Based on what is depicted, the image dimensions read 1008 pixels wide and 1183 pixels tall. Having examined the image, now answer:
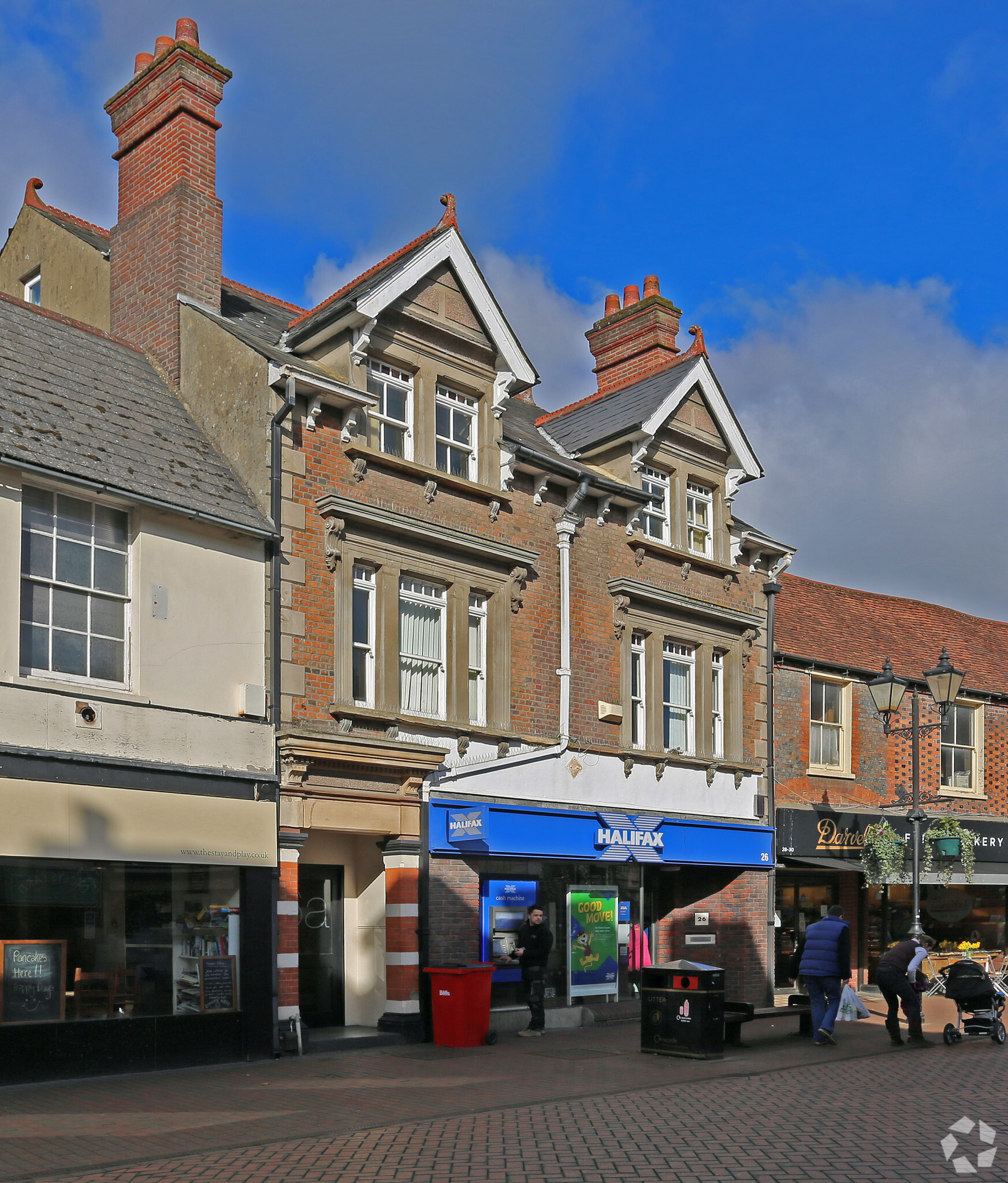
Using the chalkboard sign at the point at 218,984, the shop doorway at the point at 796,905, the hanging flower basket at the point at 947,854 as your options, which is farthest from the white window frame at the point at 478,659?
the hanging flower basket at the point at 947,854

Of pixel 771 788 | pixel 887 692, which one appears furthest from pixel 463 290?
pixel 771 788

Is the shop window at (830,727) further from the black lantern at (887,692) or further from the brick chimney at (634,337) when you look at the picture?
the brick chimney at (634,337)

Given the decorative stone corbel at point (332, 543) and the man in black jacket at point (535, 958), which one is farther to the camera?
Result: the man in black jacket at point (535, 958)

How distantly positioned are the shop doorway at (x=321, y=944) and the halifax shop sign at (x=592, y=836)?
147cm

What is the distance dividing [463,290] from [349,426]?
290cm

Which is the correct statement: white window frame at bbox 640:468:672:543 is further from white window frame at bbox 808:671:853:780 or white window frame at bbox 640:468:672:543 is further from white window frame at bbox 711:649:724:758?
white window frame at bbox 808:671:853:780

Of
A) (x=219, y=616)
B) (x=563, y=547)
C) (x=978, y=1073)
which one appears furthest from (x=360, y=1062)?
(x=563, y=547)

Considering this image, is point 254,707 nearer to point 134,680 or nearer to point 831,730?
point 134,680

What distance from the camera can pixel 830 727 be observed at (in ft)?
79.4

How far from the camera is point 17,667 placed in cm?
1272

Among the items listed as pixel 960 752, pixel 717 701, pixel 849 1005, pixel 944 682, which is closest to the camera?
pixel 849 1005

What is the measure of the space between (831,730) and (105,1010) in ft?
49.6

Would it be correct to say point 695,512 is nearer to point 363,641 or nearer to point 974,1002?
point 363,641

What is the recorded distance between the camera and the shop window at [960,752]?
26.1m
